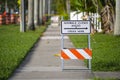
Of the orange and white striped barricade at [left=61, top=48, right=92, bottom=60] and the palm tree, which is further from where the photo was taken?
the palm tree

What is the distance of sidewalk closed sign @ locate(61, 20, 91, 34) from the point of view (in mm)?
13766

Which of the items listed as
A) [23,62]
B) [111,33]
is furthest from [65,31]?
[111,33]

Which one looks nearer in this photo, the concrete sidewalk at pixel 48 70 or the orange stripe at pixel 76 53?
the concrete sidewalk at pixel 48 70

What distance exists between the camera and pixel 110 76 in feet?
41.3

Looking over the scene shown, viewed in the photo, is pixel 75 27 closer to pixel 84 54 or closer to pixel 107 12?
pixel 84 54

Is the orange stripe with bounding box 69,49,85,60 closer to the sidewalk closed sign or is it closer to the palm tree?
the sidewalk closed sign

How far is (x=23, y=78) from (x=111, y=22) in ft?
69.2

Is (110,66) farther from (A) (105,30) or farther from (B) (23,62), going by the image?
(A) (105,30)

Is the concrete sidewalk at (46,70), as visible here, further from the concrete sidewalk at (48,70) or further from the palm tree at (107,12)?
the palm tree at (107,12)

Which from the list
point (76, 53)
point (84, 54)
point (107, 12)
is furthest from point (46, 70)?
point (107, 12)

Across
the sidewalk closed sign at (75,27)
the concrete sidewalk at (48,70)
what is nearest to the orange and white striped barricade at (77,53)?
the concrete sidewalk at (48,70)

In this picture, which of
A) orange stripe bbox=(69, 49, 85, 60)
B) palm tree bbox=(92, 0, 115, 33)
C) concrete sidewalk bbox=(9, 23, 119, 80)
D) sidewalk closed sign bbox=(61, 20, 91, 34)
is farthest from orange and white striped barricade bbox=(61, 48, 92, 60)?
palm tree bbox=(92, 0, 115, 33)

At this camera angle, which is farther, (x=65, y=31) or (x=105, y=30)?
(x=105, y=30)

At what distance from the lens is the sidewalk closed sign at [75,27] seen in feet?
45.2
